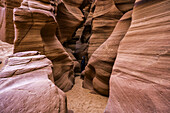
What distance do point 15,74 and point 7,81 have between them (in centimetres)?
25

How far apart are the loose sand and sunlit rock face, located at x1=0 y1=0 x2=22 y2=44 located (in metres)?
6.03

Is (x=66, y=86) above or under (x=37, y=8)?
under

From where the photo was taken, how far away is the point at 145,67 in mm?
1682

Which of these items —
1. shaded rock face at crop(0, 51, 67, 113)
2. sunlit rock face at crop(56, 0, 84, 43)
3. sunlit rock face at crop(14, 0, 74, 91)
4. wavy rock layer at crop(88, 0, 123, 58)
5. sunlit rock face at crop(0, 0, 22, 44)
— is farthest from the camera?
sunlit rock face at crop(56, 0, 84, 43)

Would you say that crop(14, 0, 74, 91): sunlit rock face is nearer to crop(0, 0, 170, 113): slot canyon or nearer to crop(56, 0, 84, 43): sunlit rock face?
crop(0, 0, 170, 113): slot canyon

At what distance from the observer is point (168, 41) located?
159 cm

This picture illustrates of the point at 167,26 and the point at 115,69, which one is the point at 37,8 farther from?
the point at 167,26

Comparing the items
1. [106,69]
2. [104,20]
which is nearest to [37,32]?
[106,69]

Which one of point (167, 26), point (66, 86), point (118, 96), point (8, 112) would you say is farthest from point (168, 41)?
point (66, 86)

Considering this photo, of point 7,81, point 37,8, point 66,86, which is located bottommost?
point 66,86

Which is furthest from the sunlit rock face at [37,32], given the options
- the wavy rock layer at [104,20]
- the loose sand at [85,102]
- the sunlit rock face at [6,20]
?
the sunlit rock face at [6,20]

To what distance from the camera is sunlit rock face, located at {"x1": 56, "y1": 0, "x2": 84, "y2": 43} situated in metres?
7.36

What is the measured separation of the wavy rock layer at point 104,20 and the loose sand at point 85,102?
130 inches

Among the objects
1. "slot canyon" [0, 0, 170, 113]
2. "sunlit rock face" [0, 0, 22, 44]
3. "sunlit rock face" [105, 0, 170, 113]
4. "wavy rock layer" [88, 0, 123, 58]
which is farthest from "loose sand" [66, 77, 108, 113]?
"sunlit rock face" [0, 0, 22, 44]
